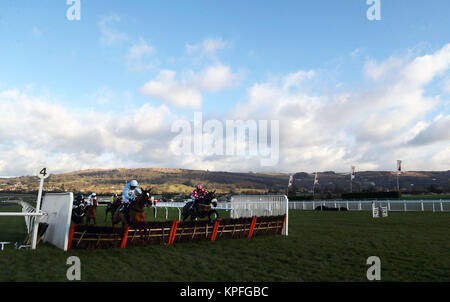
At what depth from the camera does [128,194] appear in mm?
9781

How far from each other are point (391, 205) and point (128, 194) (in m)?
26.7

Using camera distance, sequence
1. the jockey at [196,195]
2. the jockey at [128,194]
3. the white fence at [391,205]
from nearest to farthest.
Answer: the jockey at [128,194] < the jockey at [196,195] < the white fence at [391,205]

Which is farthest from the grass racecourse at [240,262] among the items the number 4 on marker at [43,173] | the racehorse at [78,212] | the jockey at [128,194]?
the racehorse at [78,212]

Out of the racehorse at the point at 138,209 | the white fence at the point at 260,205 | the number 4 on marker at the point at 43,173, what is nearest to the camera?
the number 4 on marker at the point at 43,173

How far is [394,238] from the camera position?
10.1m

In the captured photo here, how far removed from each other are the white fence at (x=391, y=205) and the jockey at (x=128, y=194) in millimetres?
23104

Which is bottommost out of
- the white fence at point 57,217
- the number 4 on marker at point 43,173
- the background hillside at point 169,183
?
the background hillside at point 169,183

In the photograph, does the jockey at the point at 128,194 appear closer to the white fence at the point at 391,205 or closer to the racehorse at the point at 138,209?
the racehorse at the point at 138,209

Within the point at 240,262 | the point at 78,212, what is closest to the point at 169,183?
the point at 78,212

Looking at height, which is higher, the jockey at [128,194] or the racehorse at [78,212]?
the jockey at [128,194]

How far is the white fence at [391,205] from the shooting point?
25953 millimetres

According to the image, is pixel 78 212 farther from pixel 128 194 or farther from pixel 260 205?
pixel 260 205

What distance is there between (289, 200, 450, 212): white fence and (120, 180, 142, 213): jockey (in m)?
23.1
